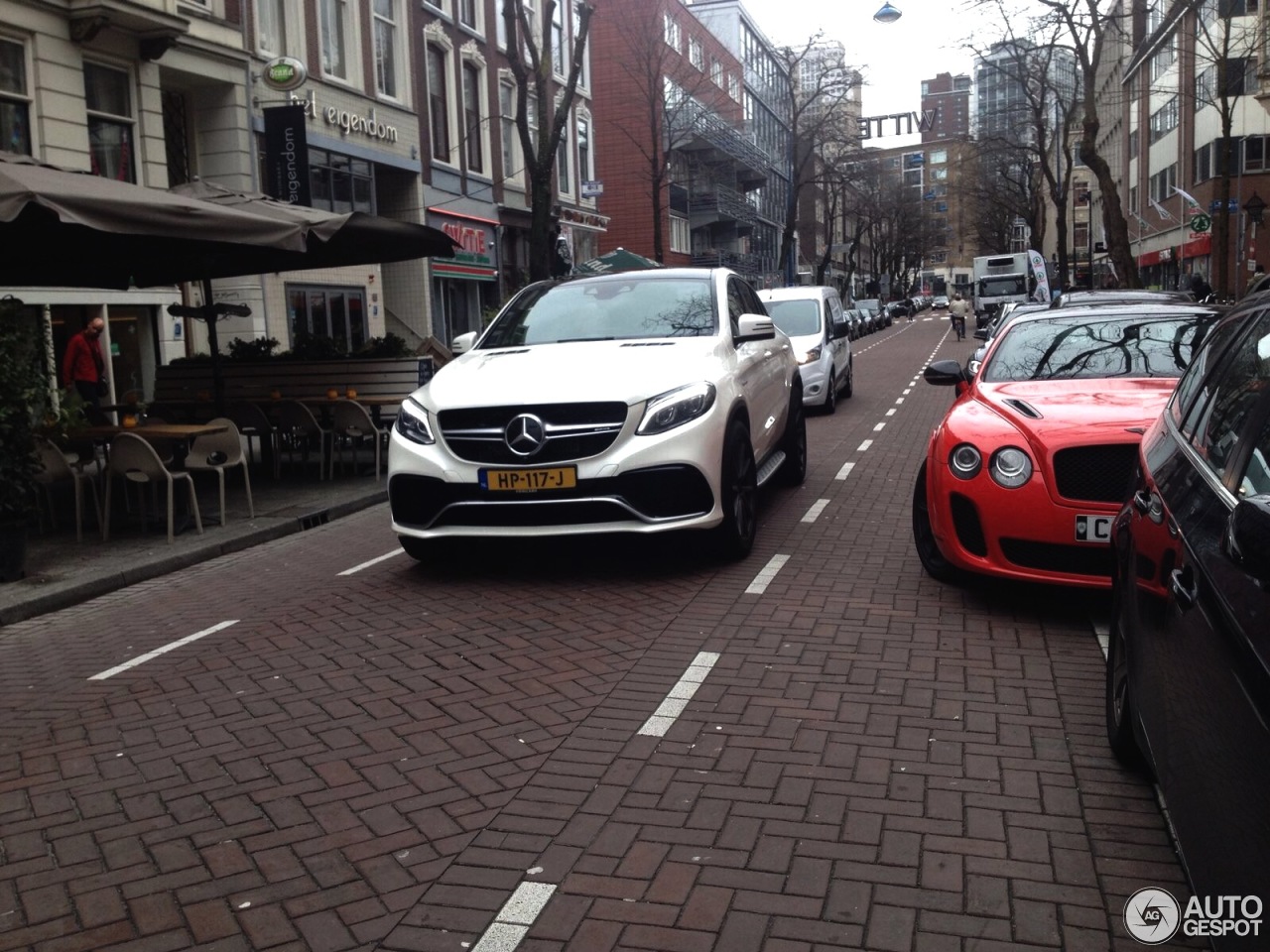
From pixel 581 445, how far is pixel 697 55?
5278 cm

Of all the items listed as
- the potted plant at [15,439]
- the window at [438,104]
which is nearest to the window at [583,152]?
the window at [438,104]

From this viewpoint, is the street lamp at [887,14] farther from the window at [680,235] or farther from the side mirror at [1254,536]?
the side mirror at [1254,536]

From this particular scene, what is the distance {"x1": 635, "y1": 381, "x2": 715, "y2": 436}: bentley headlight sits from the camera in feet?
23.2

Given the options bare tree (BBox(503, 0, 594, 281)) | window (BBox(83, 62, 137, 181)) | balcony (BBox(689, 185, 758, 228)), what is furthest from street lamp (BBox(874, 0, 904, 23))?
window (BBox(83, 62, 137, 181))

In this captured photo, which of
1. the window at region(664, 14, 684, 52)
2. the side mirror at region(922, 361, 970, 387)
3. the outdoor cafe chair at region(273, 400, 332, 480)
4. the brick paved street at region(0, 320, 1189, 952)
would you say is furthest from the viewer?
the window at region(664, 14, 684, 52)

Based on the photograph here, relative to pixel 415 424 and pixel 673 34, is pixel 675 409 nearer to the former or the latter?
pixel 415 424

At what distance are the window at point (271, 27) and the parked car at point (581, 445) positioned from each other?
17711 millimetres

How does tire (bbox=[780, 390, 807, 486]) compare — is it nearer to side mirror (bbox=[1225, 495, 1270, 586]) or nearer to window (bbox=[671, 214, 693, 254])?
side mirror (bbox=[1225, 495, 1270, 586])

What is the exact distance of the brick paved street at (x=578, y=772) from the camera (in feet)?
10.9

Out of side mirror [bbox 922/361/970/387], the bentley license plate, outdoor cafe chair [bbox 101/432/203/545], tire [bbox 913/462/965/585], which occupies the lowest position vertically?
tire [bbox 913/462/965/585]

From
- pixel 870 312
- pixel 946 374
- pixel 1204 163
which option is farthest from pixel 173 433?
pixel 870 312

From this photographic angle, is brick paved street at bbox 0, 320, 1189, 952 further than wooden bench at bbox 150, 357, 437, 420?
No

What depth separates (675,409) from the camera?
7148 mm

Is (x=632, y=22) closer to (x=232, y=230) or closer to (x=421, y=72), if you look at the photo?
(x=421, y=72)
